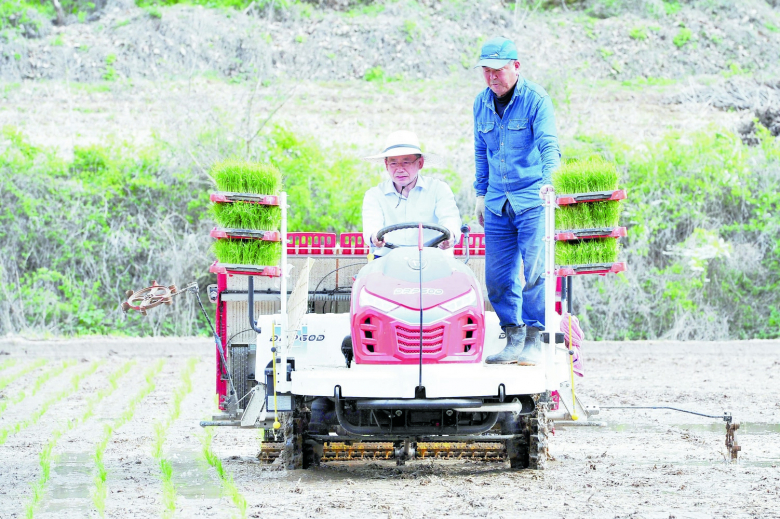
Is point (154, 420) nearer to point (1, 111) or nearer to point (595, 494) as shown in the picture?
point (595, 494)

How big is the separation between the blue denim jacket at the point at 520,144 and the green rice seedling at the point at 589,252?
64 cm

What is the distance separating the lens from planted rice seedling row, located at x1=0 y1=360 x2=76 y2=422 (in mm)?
10403

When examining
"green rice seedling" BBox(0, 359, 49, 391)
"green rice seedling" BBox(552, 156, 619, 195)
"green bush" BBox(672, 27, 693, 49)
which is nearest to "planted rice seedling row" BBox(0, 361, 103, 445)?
"green rice seedling" BBox(0, 359, 49, 391)

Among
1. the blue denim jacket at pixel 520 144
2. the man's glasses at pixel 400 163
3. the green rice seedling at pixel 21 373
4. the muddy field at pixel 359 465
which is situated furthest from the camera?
the green rice seedling at pixel 21 373

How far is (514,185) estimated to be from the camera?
718 cm

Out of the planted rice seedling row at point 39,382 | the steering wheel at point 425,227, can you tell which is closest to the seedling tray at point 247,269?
the steering wheel at point 425,227

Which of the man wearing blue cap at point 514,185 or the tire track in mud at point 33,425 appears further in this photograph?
the man wearing blue cap at point 514,185

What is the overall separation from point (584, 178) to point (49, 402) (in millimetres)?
5923

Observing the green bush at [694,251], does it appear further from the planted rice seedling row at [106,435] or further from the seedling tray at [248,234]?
the seedling tray at [248,234]

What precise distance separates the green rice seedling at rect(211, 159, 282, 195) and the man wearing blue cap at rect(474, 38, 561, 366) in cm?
143

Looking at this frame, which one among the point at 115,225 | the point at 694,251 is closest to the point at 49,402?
the point at 115,225

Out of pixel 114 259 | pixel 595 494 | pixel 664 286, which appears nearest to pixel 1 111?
pixel 114 259

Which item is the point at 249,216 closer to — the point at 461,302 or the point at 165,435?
the point at 461,302

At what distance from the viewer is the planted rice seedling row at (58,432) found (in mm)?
6250
